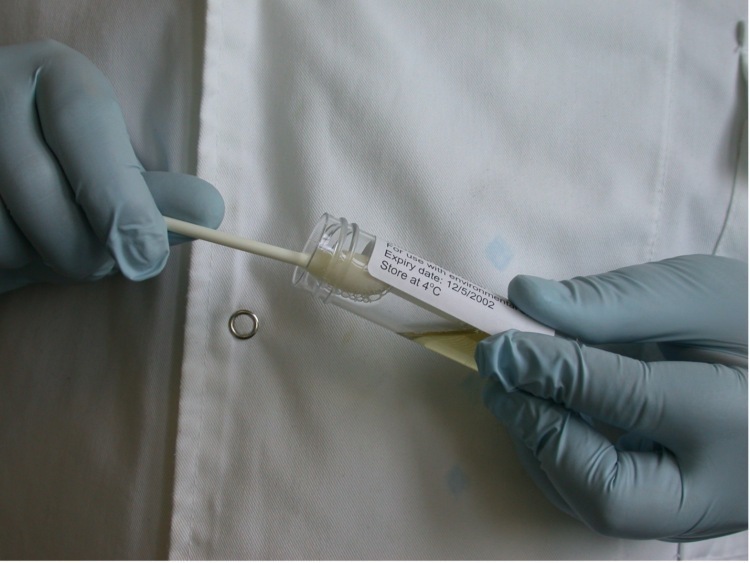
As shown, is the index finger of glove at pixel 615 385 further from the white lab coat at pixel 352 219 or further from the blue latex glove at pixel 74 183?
the blue latex glove at pixel 74 183

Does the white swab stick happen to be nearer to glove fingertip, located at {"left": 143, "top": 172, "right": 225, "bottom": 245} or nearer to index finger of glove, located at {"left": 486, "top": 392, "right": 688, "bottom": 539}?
glove fingertip, located at {"left": 143, "top": 172, "right": 225, "bottom": 245}

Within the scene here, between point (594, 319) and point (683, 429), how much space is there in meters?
0.13

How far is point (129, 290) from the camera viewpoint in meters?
0.61

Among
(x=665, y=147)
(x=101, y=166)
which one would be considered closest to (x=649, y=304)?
(x=665, y=147)

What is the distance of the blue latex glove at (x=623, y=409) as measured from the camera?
53 centimetres

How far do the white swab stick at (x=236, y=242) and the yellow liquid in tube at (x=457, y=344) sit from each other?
0.15 m

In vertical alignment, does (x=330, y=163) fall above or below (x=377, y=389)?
above

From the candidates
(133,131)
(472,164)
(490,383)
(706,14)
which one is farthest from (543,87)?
(133,131)

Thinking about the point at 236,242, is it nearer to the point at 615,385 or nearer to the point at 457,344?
the point at 457,344

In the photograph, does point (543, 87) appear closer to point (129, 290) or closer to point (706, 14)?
point (706, 14)

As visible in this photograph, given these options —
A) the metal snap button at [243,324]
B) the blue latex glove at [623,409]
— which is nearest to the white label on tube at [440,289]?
the blue latex glove at [623,409]

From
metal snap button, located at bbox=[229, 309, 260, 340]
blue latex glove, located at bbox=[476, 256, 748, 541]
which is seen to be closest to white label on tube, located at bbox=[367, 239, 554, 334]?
blue latex glove, located at bbox=[476, 256, 748, 541]

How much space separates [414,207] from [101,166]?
31 centimetres

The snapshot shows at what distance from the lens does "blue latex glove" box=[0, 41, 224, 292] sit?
0.52 m
